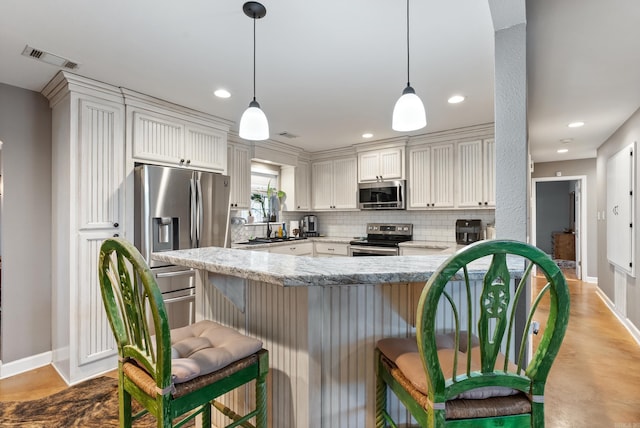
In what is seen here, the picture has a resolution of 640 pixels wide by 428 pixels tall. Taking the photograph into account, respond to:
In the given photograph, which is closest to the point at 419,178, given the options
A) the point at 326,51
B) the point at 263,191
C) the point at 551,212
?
the point at 263,191

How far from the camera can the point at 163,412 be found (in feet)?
3.37

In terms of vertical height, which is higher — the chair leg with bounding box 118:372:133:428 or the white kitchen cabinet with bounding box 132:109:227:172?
the white kitchen cabinet with bounding box 132:109:227:172

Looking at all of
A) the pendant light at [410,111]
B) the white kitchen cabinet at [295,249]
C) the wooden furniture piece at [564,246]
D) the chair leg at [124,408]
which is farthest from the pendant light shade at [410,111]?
the wooden furniture piece at [564,246]

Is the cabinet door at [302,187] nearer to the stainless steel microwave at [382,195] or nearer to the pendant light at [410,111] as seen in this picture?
the stainless steel microwave at [382,195]

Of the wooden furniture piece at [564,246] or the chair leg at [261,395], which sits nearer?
the chair leg at [261,395]

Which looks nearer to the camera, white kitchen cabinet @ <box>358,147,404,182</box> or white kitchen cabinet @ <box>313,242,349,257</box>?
white kitchen cabinet @ <box>358,147,404,182</box>

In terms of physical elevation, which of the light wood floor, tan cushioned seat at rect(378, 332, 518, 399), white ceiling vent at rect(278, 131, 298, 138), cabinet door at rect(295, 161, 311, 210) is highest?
white ceiling vent at rect(278, 131, 298, 138)

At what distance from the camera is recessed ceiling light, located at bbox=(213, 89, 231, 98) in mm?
2858

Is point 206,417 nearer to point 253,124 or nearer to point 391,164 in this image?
point 253,124

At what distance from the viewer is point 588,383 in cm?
249

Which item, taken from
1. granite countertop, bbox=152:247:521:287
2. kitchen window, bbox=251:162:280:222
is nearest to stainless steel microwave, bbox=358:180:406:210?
kitchen window, bbox=251:162:280:222

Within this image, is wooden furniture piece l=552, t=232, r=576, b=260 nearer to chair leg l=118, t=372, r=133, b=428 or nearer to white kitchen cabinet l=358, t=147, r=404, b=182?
white kitchen cabinet l=358, t=147, r=404, b=182

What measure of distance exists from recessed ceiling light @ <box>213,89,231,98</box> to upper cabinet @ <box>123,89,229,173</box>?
547mm

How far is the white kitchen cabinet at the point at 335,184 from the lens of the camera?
4.99 m
